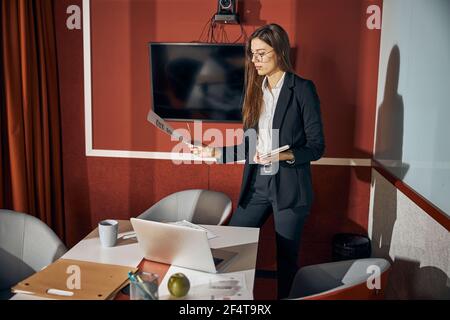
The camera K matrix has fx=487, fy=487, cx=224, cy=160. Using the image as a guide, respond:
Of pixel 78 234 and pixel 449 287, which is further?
pixel 78 234

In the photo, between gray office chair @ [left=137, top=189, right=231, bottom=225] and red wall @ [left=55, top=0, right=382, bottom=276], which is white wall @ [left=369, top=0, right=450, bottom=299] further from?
gray office chair @ [left=137, top=189, right=231, bottom=225]

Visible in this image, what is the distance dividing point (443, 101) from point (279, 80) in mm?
851

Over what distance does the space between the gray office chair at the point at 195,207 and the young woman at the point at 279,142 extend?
0.28 m

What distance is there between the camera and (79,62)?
3740 millimetres

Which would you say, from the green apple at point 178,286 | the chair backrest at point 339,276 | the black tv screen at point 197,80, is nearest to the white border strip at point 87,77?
the black tv screen at point 197,80

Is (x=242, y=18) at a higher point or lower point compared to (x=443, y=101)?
higher

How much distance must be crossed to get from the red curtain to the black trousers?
1497mm

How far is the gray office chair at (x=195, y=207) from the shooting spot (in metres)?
3.01

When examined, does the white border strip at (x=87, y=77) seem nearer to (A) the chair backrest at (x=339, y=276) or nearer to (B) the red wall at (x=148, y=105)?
(B) the red wall at (x=148, y=105)

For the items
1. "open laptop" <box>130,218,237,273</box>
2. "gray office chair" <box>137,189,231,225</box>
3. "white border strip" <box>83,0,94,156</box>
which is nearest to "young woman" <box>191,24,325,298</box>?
"gray office chair" <box>137,189,231,225</box>

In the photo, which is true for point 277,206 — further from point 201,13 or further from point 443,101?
point 201,13
